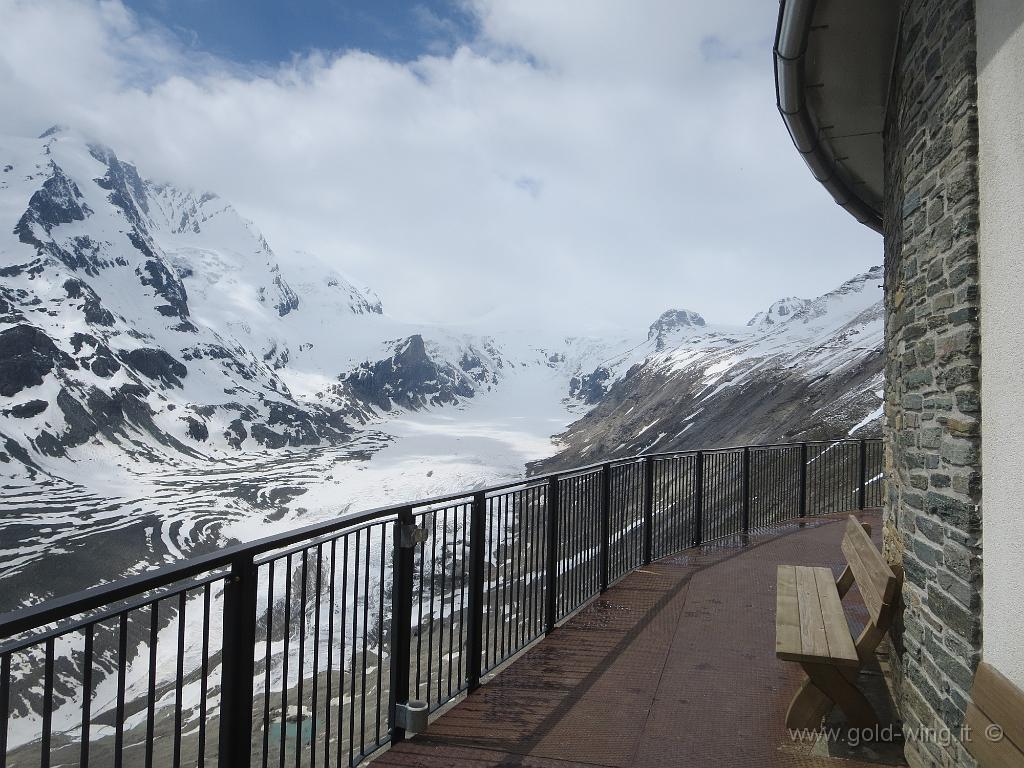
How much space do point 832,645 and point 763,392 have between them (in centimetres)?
3732

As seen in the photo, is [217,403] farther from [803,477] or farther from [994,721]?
[994,721]

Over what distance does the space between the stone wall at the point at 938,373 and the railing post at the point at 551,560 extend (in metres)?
2.55

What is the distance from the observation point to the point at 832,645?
12.2 ft

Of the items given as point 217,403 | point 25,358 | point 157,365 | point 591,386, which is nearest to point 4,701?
point 25,358

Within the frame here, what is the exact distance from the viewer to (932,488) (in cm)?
331

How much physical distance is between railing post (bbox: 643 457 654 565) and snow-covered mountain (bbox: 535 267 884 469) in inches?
124

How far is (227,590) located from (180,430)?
9688 centimetres

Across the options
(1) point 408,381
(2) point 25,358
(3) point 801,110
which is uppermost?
(1) point 408,381

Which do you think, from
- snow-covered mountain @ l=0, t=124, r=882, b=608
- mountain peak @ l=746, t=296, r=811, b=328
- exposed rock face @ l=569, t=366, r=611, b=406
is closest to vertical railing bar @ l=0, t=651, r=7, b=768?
snow-covered mountain @ l=0, t=124, r=882, b=608

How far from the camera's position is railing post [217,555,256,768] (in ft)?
8.57

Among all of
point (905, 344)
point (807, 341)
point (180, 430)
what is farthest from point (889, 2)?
point (180, 430)

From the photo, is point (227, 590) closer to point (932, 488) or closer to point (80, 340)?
point (932, 488)

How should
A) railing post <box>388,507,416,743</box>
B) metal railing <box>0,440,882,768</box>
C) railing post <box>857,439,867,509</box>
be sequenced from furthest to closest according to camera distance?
railing post <box>857,439,867,509</box> < railing post <box>388,507,416,743</box> < metal railing <box>0,440,882,768</box>

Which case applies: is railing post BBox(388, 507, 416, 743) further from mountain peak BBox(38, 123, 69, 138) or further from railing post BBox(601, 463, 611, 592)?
mountain peak BBox(38, 123, 69, 138)
